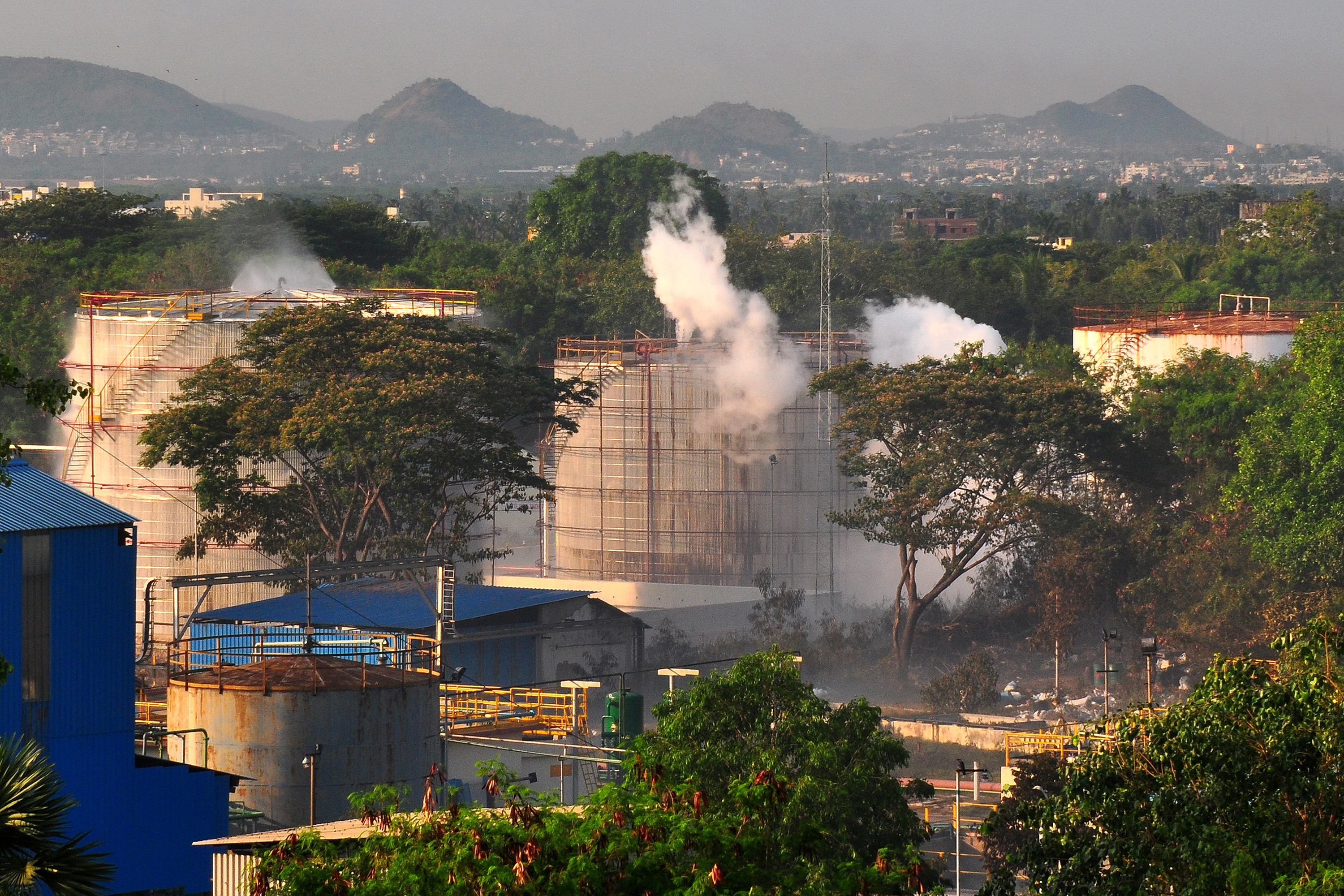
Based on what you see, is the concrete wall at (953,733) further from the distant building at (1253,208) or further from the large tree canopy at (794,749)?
the distant building at (1253,208)

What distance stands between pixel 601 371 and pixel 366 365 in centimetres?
955

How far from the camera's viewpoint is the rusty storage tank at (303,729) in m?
29.9

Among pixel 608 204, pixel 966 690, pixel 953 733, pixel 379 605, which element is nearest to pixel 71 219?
pixel 608 204

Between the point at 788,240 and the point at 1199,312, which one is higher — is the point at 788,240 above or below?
above

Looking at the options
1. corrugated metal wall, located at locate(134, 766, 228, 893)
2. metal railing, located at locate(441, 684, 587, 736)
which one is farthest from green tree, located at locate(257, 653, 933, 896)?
metal railing, located at locate(441, 684, 587, 736)

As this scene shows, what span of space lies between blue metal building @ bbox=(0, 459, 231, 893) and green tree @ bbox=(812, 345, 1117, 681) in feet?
101

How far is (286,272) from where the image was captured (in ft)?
273

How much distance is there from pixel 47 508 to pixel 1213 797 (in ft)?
54.3

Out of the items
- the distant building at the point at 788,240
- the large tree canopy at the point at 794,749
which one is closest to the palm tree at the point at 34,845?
the large tree canopy at the point at 794,749

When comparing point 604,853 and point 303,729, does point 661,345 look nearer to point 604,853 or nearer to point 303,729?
point 303,729

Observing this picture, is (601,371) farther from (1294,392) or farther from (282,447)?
(1294,392)

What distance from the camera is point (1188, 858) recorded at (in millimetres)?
17000

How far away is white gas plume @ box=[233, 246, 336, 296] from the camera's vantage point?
77250mm

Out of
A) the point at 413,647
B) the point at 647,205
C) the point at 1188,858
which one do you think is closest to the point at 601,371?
the point at 413,647
